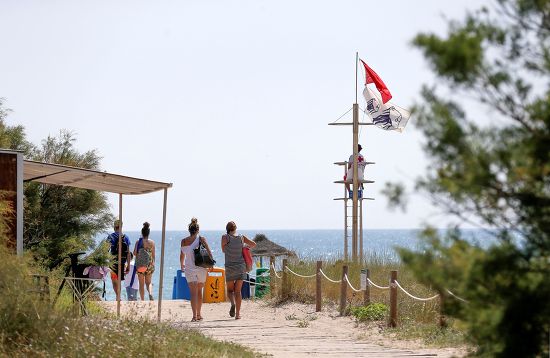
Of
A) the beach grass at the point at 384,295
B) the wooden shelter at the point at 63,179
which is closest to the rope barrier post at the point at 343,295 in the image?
the beach grass at the point at 384,295

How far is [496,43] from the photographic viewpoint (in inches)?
279

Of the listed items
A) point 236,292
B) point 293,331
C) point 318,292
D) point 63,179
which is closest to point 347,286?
point 318,292

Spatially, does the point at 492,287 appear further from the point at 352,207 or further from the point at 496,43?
the point at 352,207

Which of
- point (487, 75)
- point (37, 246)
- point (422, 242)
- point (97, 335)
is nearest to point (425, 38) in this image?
point (487, 75)

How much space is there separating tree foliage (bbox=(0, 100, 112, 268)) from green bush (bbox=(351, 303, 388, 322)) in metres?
8.70

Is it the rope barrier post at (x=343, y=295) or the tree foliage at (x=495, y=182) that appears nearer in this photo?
the tree foliage at (x=495, y=182)

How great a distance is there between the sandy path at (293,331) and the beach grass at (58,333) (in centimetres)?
144

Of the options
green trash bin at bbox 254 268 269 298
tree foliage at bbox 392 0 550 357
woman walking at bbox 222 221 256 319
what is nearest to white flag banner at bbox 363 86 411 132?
green trash bin at bbox 254 268 269 298

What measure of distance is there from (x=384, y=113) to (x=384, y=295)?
39.9 ft

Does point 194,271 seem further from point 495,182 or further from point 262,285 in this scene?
point 495,182

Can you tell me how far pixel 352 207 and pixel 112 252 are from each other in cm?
1161

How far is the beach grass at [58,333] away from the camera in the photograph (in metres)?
11.3

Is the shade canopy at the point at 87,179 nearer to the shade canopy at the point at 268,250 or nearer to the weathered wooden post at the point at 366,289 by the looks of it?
the weathered wooden post at the point at 366,289

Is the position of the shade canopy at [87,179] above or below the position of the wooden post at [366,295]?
above
